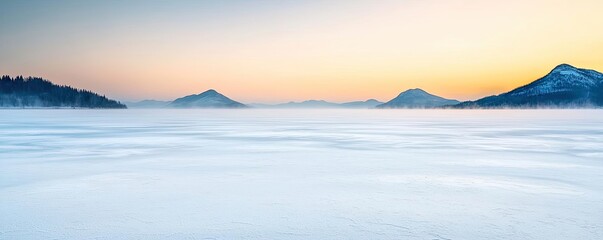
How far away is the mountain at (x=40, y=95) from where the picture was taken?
179 meters

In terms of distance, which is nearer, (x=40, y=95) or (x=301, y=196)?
(x=301, y=196)

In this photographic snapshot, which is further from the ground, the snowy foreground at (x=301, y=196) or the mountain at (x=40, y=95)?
the mountain at (x=40, y=95)

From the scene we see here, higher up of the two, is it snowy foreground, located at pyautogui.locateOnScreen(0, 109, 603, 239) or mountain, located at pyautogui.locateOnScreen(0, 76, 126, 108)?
mountain, located at pyautogui.locateOnScreen(0, 76, 126, 108)

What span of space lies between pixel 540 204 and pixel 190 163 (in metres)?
7.71

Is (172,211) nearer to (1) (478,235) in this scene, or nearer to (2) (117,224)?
(2) (117,224)

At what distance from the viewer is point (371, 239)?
460 centimetres

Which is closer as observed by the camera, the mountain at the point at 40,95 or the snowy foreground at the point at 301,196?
the snowy foreground at the point at 301,196

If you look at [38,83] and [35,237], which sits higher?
[38,83]

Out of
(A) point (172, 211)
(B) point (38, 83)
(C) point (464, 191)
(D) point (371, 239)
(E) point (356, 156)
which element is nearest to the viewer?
(D) point (371, 239)

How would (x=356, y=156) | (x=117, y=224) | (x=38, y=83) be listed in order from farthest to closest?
(x=38, y=83) → (x=356, y=156) → (x=117, y=224)

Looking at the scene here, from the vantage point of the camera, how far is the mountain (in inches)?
7057

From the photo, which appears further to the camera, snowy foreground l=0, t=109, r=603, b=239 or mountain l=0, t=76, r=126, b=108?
mountain l=0, t=76, r=126, b=108

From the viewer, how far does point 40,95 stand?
184 metres

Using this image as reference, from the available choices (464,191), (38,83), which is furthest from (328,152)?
(38,83)
